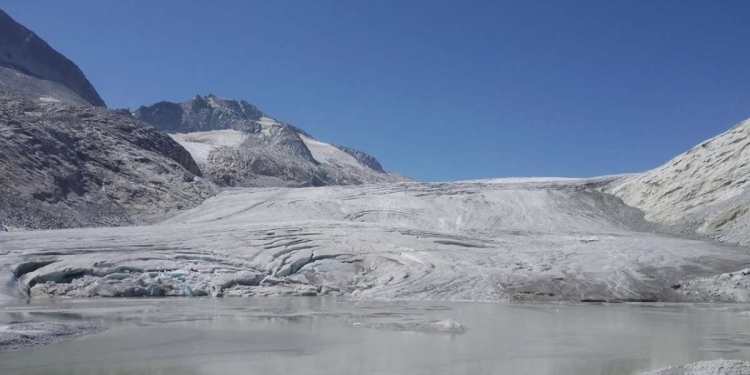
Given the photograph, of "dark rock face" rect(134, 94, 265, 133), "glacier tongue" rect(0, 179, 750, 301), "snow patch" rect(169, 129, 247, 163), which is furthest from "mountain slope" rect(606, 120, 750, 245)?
"dark rock face" rect(134, 94, 265, 133)

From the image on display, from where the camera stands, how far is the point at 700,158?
39062mm

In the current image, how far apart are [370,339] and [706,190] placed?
30.7 m

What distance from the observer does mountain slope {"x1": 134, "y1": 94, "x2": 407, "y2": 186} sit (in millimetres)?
77750

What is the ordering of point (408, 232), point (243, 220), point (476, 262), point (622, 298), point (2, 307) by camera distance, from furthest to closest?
1. point (243, 220)
2. point (408, 232)
3. point (476, 262)
4. point (622, 298)
5. point (2, 307)

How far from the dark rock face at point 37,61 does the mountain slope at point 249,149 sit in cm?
2228

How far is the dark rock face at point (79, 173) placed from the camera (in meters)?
36.0

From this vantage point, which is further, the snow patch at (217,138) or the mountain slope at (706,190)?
the snow patch at (217,138)

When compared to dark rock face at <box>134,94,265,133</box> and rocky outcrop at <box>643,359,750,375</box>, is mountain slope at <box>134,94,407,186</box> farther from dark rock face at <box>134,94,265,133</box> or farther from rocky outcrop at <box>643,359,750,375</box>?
rocky outcrop at <box>643,359,750,375</box>

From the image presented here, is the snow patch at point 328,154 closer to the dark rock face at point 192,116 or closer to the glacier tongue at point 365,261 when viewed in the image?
the dark rock face at point 192,116

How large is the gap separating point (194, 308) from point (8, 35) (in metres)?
132

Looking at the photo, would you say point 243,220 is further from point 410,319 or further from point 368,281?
point 410,319

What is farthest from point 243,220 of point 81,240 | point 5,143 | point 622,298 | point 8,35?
point 8,35

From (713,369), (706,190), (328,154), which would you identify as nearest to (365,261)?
(713,369)

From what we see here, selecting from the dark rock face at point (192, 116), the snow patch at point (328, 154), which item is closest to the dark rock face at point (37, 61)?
Result: the dark rock face at point (192, 116)
